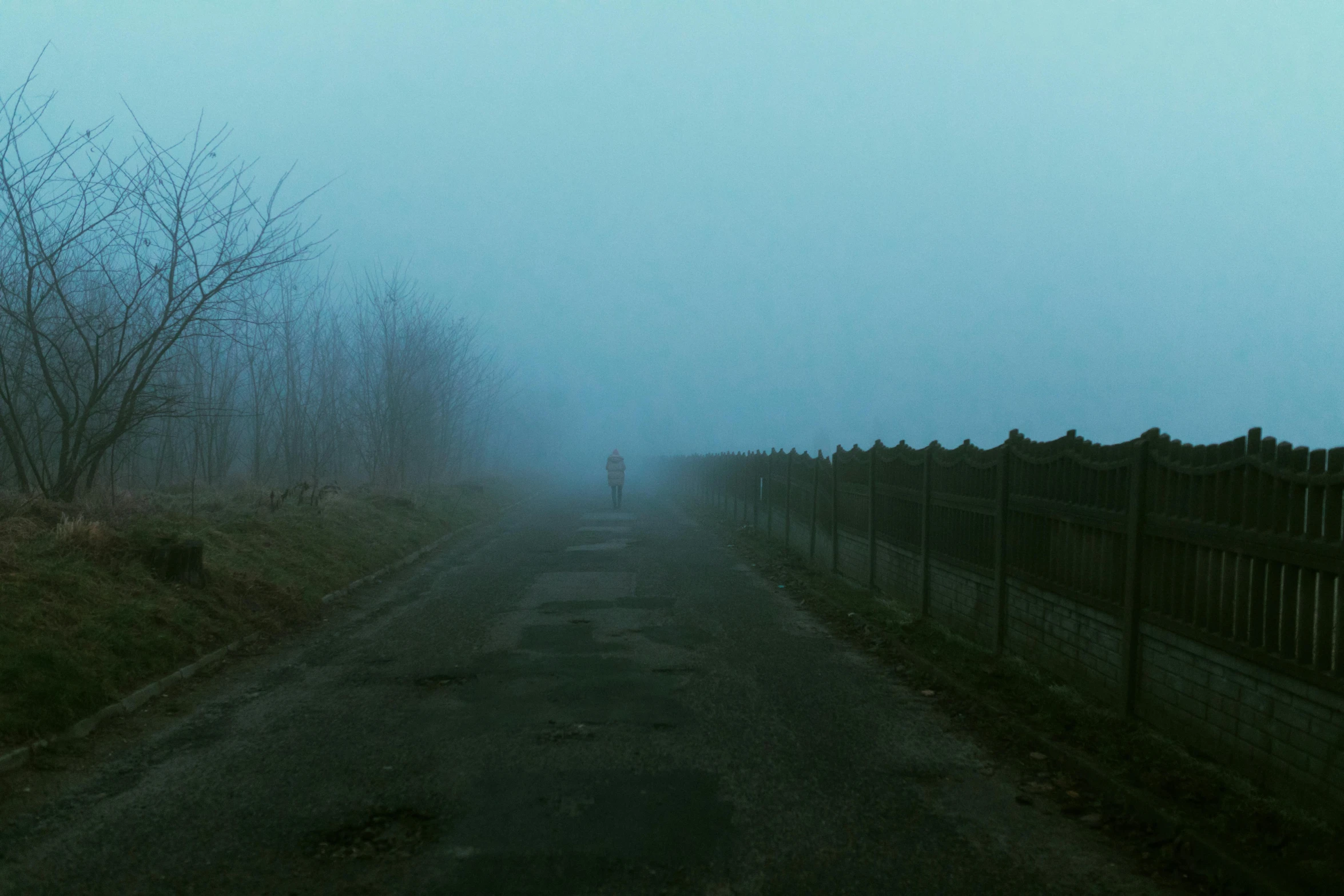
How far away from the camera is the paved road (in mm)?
4086

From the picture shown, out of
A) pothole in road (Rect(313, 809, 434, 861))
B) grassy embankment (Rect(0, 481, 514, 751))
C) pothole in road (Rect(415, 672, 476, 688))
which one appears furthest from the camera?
pothole in road (Rect(415, 672, 476, 688))

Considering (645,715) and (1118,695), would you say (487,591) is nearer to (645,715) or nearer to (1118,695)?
(645,715)

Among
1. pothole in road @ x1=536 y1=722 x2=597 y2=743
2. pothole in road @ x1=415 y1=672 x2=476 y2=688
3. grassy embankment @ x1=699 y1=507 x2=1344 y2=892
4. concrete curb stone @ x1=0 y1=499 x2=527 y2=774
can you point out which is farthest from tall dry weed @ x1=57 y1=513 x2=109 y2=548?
grassy embankment @ x1=699 y1=507 x2=1344 y2=892

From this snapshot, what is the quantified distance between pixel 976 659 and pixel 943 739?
2.32m

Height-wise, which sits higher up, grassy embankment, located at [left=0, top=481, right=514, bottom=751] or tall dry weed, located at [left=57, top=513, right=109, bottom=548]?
tall dry weed, located at [left=57, top=513, right=109, bottom=548]

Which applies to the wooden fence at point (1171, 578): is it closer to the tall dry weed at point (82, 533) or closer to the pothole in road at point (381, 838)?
the pothole in road at point (381, 838)

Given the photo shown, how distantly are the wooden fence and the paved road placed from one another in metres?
1.15

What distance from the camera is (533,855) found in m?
4.22

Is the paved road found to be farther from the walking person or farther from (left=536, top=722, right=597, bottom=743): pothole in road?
the walking person

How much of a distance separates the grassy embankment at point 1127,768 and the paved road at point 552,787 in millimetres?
262

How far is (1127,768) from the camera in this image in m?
5.34

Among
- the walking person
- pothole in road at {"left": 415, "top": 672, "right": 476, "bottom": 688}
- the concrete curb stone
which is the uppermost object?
the walking person

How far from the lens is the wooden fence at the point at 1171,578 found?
178 inches

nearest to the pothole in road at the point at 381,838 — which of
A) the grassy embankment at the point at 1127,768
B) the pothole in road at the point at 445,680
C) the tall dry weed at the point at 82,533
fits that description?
the pothole in road at the point at 445,680
